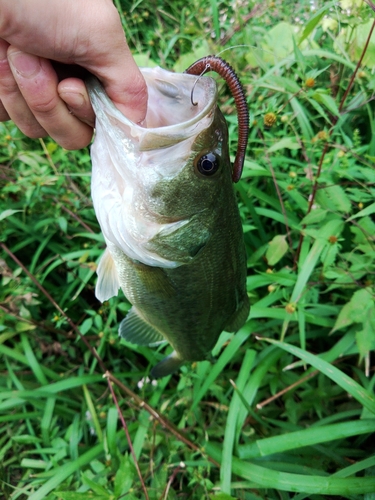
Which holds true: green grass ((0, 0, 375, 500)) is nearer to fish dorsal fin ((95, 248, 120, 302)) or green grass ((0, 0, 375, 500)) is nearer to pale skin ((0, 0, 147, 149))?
fish dorsal fin ((95, 248, 120, 302))

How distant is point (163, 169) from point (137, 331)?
1.12m

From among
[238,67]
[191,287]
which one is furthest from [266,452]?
[238,67]

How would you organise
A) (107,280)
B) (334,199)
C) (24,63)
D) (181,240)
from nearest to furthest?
(24,63)
(181,240)
(107,280)
(334,199)

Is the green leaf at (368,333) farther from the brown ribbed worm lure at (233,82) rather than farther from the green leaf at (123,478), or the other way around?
the green leaf at (123,478)

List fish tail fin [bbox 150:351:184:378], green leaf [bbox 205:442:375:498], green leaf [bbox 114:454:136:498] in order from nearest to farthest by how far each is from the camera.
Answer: green leaf [bbox 114:454:136:498], green leaf [bbox 205:442:375:498], fish tail fin [bbox 150:351:184:378]

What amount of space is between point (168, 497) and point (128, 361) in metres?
0.97

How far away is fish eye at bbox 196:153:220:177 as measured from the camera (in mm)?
1284

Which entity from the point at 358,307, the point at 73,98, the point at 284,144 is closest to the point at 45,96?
the point at 73,98

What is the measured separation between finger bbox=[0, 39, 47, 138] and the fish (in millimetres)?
352

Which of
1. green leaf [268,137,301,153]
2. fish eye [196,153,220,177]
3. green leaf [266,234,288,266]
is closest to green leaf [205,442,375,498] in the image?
green leaf [266,234,288,266]

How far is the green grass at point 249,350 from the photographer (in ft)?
6.59

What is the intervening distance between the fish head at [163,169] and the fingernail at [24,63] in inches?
7.7

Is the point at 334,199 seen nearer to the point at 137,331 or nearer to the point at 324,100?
the point at 324,100

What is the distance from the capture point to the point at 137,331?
6.86 ft
